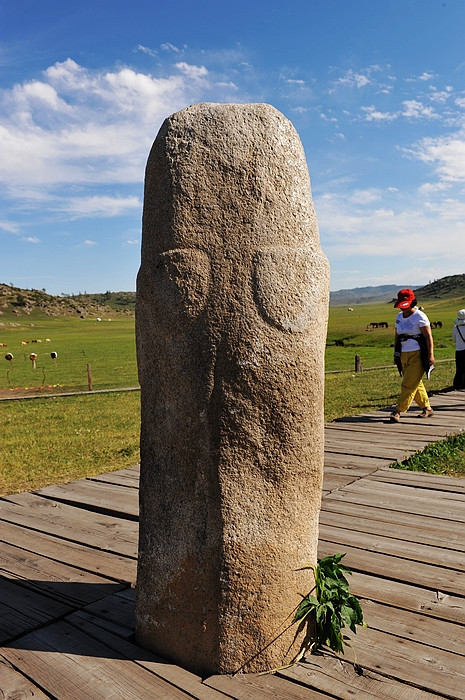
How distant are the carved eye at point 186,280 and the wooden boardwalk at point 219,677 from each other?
176cm

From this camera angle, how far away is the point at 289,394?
2752 mm

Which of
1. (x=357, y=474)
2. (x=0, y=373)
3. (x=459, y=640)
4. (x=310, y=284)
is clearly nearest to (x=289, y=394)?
(x=310, y=284)

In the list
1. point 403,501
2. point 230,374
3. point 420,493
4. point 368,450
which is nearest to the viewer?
point 230,374

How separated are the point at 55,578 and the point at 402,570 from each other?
2385mm

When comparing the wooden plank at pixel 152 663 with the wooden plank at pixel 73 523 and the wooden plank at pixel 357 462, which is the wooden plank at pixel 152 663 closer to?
the wooden plank at pixel 73 523

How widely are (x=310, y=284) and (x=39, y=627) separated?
248 cm

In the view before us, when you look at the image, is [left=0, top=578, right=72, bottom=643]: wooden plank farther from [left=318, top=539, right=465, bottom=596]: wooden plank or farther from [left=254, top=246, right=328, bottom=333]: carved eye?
[left=254, top=246, right=328, bottom=333]: carved eye

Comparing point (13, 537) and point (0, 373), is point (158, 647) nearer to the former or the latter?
point (13, 537)

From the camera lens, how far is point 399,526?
482 centimetres

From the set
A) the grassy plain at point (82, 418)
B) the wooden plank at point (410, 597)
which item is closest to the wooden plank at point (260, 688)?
the wooden plank at point (410, 597)

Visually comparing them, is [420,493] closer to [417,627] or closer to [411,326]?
[417,627]

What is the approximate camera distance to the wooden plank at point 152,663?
8.71 ft

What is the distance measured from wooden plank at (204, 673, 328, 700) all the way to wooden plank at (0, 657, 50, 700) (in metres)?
0.80

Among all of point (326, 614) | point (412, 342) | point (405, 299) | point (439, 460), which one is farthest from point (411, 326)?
point (326, 614)
